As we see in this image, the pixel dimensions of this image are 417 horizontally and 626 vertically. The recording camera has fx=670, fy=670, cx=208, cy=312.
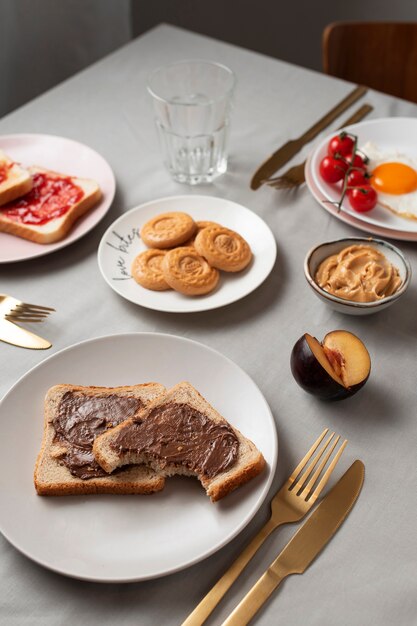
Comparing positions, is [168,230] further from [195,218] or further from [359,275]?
[359,275]

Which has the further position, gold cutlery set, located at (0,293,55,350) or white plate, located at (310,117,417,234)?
white plate, located at (310,117,417,234)

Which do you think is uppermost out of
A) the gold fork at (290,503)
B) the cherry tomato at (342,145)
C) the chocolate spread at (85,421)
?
the cherry tomato at (342,145)

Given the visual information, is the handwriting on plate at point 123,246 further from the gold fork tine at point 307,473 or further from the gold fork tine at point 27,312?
the gold fork tine at point 307,473

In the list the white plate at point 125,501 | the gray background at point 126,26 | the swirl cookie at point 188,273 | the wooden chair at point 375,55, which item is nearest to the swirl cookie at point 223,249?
the swirl cookie at point 188,273

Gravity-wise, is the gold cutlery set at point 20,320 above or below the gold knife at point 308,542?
above

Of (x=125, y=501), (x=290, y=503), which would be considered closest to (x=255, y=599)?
(x=290, y=503)

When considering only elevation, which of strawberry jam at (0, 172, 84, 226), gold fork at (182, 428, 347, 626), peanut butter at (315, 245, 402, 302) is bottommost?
gold fork at (182, 428, 347, 626)

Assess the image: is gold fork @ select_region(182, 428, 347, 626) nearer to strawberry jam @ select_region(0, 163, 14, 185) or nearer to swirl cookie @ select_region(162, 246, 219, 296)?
swirl cookie @ select_region(162, 246, 219, 296)

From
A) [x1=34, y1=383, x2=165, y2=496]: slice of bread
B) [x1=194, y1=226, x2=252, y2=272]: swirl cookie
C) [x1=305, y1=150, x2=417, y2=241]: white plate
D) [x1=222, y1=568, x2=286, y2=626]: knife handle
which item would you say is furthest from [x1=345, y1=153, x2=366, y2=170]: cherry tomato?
[x1=222, y1=568, x2=286, y2=626]: knife handle
